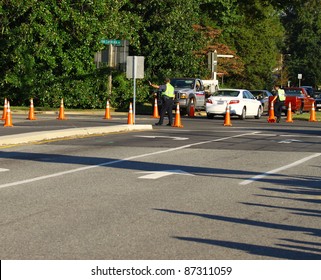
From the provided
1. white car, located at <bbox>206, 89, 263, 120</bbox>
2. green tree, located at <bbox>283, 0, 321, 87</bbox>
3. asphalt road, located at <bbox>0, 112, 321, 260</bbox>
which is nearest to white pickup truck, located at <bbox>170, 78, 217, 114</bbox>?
white car, located at <bbox>206, 89, 263, 120</bbox>

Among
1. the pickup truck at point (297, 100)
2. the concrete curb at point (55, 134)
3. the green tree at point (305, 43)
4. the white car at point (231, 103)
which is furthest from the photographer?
the green tree at point (305, 43)

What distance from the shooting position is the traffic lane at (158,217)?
9.52 metres

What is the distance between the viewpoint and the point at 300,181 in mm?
16344

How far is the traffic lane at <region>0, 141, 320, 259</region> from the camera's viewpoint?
9.52 meters

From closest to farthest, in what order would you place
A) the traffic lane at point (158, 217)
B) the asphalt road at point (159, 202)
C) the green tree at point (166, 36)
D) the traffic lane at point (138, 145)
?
the traffic lane at point (158, 217)
the asphalt road at point (159, 202)
the traffic lane at point (138, 145)
the green tree at point (166, 36)

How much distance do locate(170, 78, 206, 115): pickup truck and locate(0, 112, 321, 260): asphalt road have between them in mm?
21973

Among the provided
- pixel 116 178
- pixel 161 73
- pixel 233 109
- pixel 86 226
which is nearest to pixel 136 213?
pixel 86 226

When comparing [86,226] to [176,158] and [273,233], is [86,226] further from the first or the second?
[176,158]

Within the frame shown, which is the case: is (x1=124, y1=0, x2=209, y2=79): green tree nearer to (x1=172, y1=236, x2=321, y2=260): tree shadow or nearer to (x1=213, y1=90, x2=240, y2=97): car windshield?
(x1=213, y1=90, x2=240, y2=97): car windshield

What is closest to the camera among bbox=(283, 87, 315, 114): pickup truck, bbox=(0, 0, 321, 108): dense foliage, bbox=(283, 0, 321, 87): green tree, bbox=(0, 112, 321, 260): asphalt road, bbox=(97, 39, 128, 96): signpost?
bbox=(0, 112, 321, 260): asphalt road

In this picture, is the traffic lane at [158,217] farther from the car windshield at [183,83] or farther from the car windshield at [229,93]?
the car windshield at [183,83]

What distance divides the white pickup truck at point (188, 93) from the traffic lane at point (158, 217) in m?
29.2

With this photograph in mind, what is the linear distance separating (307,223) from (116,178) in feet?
18.0

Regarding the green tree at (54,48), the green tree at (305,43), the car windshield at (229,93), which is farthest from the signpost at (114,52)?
the green tree at (305,43)
